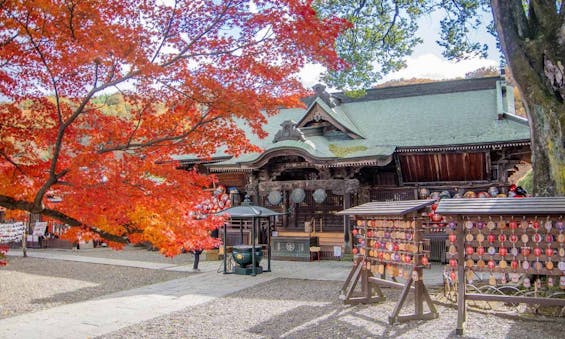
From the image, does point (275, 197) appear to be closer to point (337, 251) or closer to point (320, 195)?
point (320, 195)

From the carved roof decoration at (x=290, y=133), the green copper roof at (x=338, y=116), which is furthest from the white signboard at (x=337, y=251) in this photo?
the green copper roof at (x=338, y=116)

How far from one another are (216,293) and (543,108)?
335 inches

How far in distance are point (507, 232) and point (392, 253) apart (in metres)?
2.11

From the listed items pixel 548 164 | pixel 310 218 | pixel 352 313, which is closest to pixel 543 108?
pixel 548 164

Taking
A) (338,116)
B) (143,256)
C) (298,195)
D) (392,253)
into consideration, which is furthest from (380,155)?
(143,256)

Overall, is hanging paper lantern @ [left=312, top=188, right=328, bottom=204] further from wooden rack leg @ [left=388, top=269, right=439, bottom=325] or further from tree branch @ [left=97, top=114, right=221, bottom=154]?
tree branch @ [left=97, top=114, right=221, bottom=154]

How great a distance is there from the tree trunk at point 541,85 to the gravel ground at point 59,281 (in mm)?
10858

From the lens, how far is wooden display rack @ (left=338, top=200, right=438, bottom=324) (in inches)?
312

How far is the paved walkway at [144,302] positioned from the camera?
804cm

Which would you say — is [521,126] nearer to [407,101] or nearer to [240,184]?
[407,101]

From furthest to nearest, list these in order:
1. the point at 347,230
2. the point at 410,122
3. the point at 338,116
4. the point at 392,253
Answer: the point at 338,116 < the point at 410,122 < the point at 347,230 < the point at 392,253

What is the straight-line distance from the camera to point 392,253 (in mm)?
8578

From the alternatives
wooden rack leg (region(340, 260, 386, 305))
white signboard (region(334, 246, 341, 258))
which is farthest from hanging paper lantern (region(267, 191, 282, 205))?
wooden rack leg (region(340, 260, 386, 305))

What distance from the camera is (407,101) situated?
71.7ft
